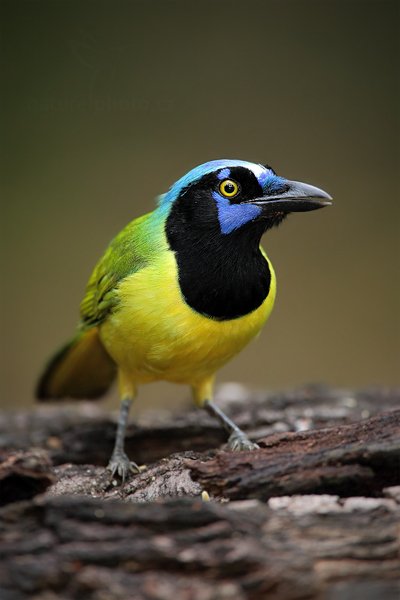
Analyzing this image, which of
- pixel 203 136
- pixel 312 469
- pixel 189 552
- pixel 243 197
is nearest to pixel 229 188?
pixel 243 197

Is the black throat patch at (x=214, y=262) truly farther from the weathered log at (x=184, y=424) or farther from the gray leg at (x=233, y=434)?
the weathered log at (x=184, y=424)

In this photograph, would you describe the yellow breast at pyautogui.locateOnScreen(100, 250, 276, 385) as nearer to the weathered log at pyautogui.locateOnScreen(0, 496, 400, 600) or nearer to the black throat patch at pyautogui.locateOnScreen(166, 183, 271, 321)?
the black throat patch at pyautogui.locateOnScreen(166, 183, 271, 321)

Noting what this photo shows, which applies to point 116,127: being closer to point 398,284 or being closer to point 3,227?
point 3,227

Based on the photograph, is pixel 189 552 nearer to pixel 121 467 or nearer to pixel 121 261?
pixel 121 467

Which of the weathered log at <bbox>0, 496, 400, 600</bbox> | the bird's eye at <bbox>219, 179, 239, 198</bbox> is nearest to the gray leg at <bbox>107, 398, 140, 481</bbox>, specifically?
the weathered log at <bbox>0, 496, 400, 600</bbox>

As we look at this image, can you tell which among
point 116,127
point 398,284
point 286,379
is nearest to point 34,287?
point 116,127

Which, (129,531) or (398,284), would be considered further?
(398,284)

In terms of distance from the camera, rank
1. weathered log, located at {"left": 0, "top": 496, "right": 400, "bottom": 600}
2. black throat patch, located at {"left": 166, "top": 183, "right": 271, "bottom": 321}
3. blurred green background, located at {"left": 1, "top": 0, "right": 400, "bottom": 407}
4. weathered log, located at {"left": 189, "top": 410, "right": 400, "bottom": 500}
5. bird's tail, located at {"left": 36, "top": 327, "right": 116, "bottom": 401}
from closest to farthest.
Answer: weathered log, located at {"left": 0, "top": 496, "right": 400, "bottom": 600}, weathered log, located at {"left": 189, "top": 410, "right": 400, "bottom": 500}, black throat patch, located at {"left": 166, "top": 183, "right": 271, "bottom": 321}, bird's tail, located at {"left": 36, "top": 327, "right": 116, "bottom": 401}, blurred green background, located at {"left": 1, "top": 0, "right": 400, "bottom": 407}
